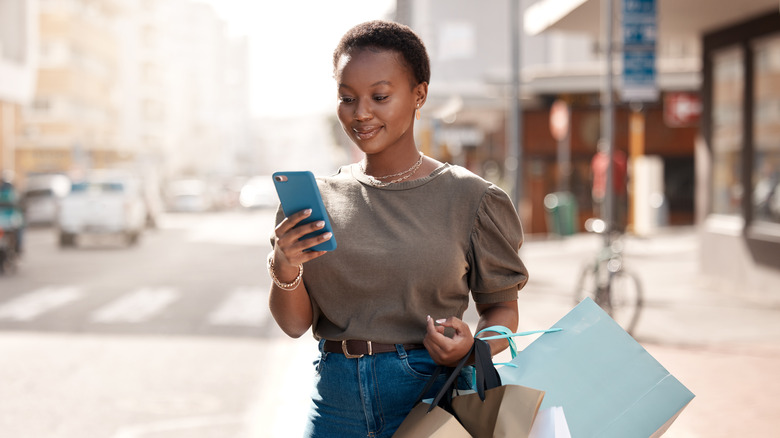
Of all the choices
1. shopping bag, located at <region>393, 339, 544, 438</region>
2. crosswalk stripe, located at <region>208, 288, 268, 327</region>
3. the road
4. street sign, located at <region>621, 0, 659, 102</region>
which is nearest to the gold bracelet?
shopping bag, located at <region>393, 339, 544, 438</region>

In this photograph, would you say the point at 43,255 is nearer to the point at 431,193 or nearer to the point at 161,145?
the point at 431,193

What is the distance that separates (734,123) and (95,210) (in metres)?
15.9

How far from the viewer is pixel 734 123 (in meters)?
13.0

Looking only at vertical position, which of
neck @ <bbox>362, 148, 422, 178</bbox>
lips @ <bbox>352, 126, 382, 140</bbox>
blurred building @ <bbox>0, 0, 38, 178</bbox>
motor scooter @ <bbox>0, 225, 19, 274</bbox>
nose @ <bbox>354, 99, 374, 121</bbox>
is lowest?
motor scooter @ <bbox>0, 225, 19, 274</bbox>

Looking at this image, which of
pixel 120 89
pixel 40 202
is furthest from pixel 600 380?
pixel 120 89

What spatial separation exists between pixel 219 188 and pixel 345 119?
55765 mm

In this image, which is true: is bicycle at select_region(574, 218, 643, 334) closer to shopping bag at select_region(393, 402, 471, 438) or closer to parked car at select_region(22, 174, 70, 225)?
shopping bag at select_region(393, 402, 471, 438)

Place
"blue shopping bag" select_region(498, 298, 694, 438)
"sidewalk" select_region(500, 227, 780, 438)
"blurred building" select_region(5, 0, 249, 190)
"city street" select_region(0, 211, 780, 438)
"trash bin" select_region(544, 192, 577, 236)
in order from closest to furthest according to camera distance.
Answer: "blue shopping bag" select_region(498, 298, 694, 438), "sidewalk" select_region(500, 227, 780, 438), "city street" select_region(0, 211, 780, 438), "trash bin" select_region(544, 192, 577, 236), "blurred building" select_region(5, 0, 249, 190)

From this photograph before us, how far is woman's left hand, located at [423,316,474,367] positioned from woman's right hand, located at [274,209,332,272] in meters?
0.31

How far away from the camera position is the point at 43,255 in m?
21.5

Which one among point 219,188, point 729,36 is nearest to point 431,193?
point 729,36

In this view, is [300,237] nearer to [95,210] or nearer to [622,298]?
[622,298]

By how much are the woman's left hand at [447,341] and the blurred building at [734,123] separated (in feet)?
34.1

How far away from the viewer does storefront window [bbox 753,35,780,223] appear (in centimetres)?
1183
